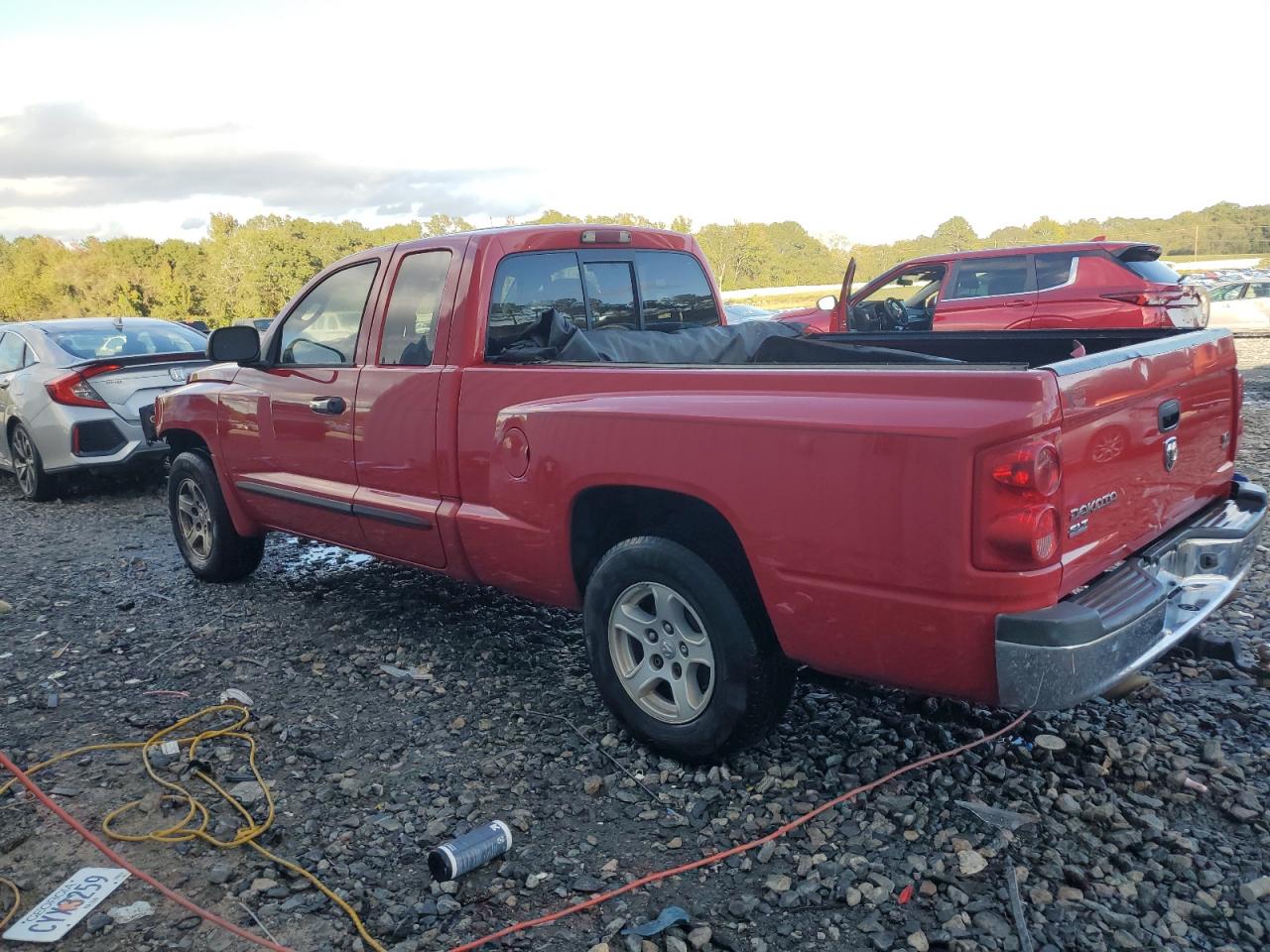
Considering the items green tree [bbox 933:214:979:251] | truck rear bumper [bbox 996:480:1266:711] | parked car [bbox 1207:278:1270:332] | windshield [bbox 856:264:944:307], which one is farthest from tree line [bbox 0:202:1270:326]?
truck rear bumper [bbox 996:480:1266:711]

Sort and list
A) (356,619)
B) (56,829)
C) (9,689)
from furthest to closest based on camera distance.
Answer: (356,619)
(9,689)
(56,829)

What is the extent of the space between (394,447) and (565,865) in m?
1.97

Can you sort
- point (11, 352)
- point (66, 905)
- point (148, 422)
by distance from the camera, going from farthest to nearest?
point (11, 352) → point (148, 422) → point (66, 905)

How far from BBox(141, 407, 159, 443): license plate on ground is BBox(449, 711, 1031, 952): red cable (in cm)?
478

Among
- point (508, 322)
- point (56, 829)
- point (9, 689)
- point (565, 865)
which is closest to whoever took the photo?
point (565, 865)

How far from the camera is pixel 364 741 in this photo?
360 cm

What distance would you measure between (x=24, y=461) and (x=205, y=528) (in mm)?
4241

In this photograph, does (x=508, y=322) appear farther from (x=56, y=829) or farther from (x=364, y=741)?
(x=56, y=829)

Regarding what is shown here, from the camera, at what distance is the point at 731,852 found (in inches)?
109

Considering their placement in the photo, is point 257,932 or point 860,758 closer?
point 257,932

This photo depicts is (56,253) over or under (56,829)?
over

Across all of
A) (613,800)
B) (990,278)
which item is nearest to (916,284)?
(990,278)

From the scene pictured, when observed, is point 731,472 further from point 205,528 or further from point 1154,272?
point 1154,272

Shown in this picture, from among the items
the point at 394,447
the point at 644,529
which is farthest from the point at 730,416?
the point at 394,447
